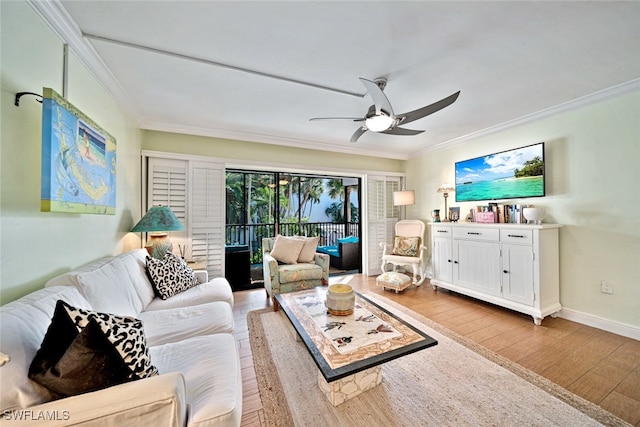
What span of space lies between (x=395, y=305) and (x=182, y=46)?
3.47 meters

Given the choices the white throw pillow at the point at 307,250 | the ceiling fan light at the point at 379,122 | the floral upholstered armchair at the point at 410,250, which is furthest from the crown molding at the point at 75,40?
the floral upholstered armchair at the point at 410,250

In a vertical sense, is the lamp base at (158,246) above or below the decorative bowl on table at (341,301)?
above

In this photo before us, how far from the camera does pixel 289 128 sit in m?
3.52

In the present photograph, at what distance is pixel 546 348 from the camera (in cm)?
214

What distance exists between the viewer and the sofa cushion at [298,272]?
3.19 metres

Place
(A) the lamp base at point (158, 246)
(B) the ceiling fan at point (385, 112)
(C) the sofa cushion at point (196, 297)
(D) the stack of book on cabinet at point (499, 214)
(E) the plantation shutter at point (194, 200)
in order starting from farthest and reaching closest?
1. (E) the plantation shutter at point (194, 200)
2. (D) the stack of book on cabinet at point (499, 214)
3. (A) the lamp base at point (158, 246)
4. (C) the sofa cushion at point (196, 297)
5. (B) the ceiling fan at point (385, 112)

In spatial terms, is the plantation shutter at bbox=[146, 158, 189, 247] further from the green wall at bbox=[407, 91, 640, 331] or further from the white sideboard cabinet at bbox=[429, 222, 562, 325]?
the green wall at bbox=[407, 91, 640, 331]

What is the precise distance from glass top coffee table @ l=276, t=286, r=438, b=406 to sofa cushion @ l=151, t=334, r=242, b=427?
1.52 ft

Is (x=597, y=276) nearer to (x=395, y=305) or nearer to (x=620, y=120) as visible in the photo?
(x=620, y=120)

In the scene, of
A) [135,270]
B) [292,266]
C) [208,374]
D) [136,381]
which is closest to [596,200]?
[292,266]

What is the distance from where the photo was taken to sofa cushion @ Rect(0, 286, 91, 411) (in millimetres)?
771

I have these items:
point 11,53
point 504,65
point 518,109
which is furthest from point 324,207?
point 11,53

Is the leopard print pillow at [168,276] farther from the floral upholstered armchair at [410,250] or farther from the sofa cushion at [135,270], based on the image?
the floral upholstered armchair at [410,250]

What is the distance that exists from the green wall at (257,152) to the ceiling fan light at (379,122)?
6.79ft
